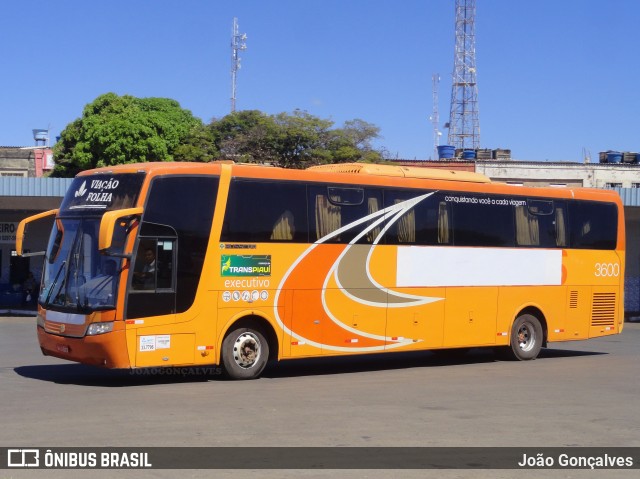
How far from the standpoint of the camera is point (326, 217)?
1653 cm

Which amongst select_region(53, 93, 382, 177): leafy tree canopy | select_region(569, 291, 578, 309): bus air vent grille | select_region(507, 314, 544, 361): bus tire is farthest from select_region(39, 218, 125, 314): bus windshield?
select_region(53, 93, 382, 177): leafy tree canopy

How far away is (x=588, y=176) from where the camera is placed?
5341 centimetres

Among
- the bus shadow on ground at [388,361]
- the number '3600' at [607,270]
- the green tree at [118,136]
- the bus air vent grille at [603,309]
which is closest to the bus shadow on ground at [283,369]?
the bus shadow on ground at [388,361]

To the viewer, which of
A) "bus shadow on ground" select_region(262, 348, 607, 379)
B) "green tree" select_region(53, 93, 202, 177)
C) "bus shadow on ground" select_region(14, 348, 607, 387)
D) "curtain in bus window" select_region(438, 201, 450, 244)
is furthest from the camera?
"green tree" select_region(53, 93, 202, 177)

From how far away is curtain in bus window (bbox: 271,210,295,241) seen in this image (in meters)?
15.8

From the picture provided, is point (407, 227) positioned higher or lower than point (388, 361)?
higher

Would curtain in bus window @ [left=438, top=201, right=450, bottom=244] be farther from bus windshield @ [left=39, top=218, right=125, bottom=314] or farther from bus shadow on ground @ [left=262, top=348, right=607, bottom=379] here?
bus windshield @ [left=39, top=218, right=125, bottom=314]

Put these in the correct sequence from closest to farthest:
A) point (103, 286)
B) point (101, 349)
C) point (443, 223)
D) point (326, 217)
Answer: point (101, 349), point (103, 286), point (326, 217), point (443, 223)

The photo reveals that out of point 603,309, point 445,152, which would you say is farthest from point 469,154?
point 603,309

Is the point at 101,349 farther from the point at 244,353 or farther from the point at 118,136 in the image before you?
the point at 118,136

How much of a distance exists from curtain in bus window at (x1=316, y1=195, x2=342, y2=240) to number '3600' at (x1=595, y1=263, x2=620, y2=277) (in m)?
7.41

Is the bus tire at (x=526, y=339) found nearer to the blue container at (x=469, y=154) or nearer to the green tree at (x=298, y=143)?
the green tree at (x=298, y=143)

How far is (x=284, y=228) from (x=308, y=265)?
0.82 meters

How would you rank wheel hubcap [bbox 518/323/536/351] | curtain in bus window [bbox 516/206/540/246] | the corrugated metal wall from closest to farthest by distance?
curtain in bus window [bbox 516/206/540/246] < wheel hubcap [bbox 518/323/536/351] < the corrugated metal wall
